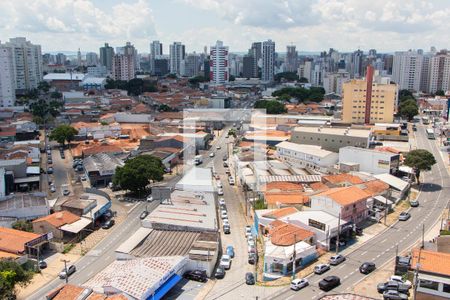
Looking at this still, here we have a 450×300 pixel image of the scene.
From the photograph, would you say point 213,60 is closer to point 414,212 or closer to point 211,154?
point 211,154

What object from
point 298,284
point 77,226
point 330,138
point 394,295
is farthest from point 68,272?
point 330,138

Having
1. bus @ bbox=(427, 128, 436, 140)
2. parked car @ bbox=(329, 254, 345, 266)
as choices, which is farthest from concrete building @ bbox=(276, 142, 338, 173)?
bus @ bbox=(427, 128, 436, 140)

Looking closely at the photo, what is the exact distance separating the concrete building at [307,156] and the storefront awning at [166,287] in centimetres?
1488

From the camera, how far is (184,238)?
687 inches

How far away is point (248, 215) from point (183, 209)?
331cm

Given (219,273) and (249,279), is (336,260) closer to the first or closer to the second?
(249,279)

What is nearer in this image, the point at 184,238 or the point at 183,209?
the point at 184,238

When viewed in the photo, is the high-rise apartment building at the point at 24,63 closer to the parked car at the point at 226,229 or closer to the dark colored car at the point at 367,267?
the parked car at the point at 226,229

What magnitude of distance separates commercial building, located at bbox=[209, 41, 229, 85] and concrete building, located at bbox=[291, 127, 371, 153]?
55.6 meters

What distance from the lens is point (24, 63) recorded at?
75438 mm

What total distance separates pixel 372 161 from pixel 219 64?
63211 mm

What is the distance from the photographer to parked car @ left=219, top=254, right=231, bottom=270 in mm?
15927

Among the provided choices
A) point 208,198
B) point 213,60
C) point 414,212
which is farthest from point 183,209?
point 213,60

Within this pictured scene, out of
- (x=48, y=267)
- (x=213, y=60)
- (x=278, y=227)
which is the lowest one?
(x=48, y=267)
